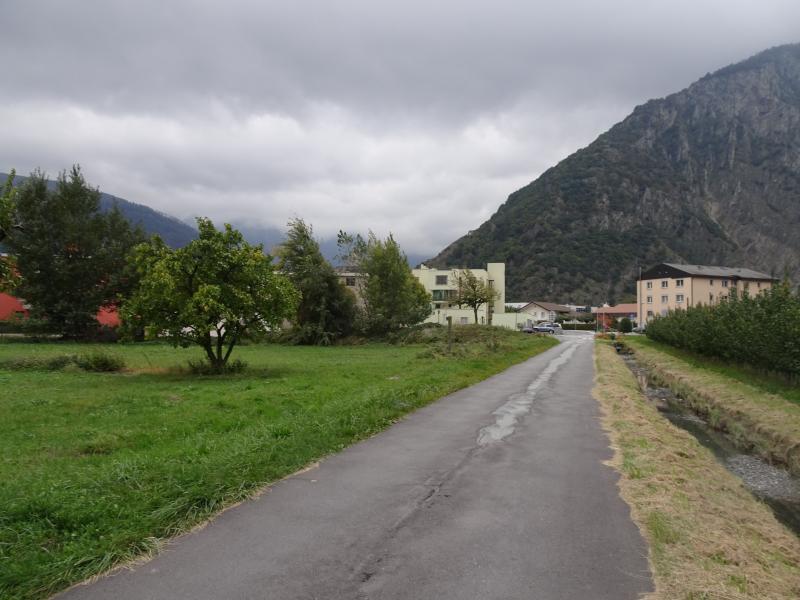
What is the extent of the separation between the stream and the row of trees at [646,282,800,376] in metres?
4.16

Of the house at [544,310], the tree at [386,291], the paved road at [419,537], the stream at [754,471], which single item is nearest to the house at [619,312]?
the house at [544,310]

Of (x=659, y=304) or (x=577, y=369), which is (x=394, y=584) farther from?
(x=659, y=304)

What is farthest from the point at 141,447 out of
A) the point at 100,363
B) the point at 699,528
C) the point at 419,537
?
the point at 100,363

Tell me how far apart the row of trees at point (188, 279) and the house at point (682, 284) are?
55.4m

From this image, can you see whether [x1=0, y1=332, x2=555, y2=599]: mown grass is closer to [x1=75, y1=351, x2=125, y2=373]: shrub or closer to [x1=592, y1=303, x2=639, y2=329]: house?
[x1=75, y1=351, x2=125, y2=373]: shrub

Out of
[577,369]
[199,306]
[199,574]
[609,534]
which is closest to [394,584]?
[199,574]

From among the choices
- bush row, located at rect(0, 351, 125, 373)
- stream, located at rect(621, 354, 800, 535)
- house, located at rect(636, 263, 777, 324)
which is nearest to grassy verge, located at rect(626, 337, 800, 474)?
stream, located at rect(621, 354, 800, 535)

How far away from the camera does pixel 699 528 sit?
5.85 meters

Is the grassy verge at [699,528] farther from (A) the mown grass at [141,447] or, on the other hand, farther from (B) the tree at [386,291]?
(B) the tree at [386,291]

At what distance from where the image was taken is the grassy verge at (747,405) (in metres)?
12.8

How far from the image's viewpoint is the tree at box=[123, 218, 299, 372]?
19.2 meters

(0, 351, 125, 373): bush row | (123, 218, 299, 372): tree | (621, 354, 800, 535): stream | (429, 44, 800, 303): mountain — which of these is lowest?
(621, 354, 800, 535): stream

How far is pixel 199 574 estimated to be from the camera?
4.42 meters

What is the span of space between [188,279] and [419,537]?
16793 mm
